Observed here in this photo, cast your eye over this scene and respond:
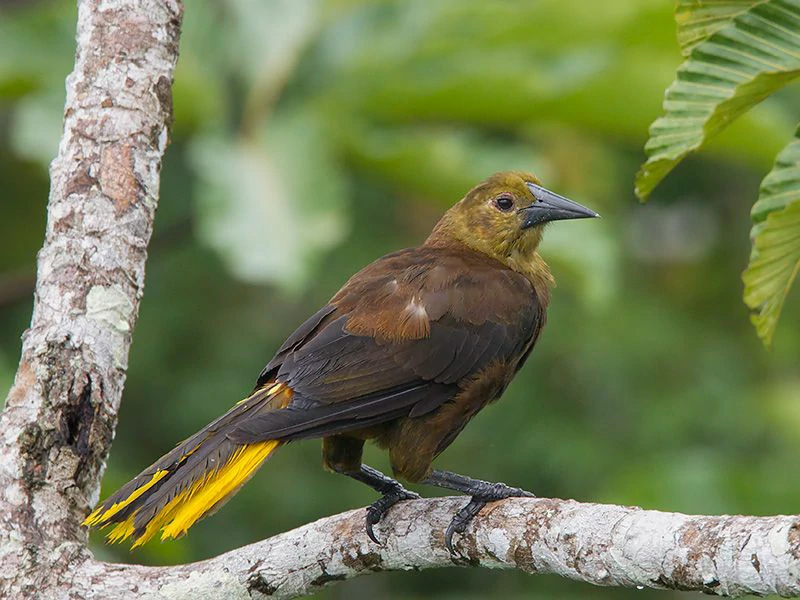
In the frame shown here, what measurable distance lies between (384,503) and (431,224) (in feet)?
11.7

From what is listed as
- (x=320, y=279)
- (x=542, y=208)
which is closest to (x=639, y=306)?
(x=320, y=279)

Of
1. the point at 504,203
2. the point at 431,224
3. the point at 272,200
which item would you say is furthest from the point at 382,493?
the point at 431,224

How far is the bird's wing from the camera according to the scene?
9.87 feet

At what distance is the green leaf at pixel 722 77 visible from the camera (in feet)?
7.63

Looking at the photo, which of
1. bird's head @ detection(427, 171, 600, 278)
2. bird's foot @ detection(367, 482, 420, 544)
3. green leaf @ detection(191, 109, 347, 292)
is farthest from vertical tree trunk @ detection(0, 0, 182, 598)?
green leaf @ detection(191, 109, 347, 292)

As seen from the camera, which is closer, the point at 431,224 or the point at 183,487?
the point at 183,487

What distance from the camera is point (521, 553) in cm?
243

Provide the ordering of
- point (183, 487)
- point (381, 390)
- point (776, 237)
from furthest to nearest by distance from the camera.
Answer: point (381, 390)
point (183, 487)
point (776, 237)

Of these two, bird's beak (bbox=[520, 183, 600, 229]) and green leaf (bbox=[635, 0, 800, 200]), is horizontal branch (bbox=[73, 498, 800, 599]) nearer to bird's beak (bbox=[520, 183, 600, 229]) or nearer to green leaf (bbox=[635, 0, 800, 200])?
green leaf (bbox=[635, 0, 800, 200])

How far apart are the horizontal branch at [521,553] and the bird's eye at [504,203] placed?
120 centimetres

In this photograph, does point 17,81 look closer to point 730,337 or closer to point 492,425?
point 492,425

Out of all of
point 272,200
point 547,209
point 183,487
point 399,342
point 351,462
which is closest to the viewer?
point 183,487

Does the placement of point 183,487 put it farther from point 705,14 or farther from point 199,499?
point 705,14

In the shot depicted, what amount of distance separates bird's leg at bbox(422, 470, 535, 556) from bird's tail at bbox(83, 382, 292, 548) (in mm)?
442
